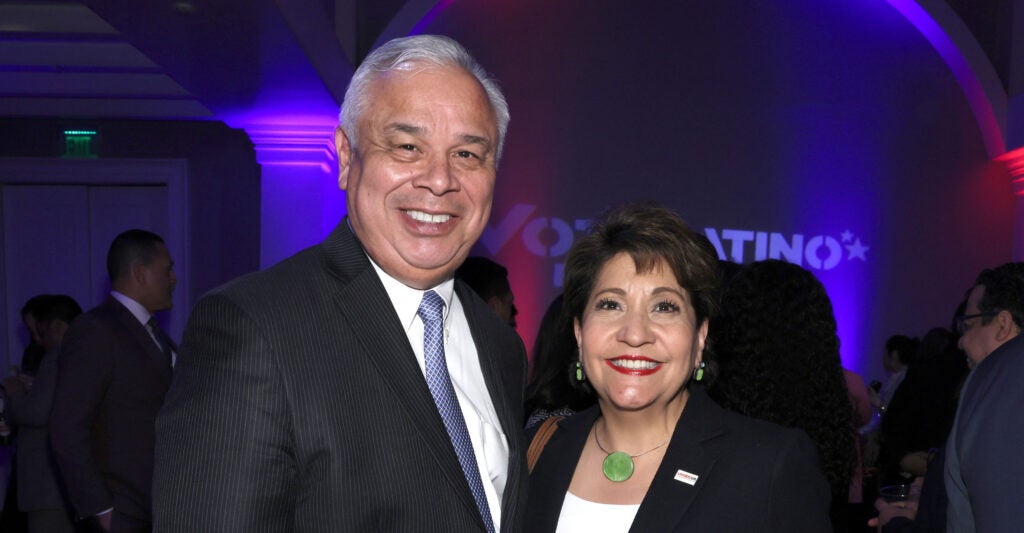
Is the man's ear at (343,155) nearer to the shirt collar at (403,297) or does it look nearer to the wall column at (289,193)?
the shirt collar at (403,297)

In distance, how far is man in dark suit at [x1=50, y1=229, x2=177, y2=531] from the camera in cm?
342

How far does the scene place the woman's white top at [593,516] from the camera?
6.11 feet

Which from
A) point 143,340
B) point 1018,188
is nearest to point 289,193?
point 143,340

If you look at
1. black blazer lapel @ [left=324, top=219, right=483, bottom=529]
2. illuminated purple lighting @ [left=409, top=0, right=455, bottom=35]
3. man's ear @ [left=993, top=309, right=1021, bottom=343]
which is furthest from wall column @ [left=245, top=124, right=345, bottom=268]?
black blazer lapel @ [left=324, top=219, right=483, bottom=529]

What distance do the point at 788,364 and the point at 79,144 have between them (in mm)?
6382

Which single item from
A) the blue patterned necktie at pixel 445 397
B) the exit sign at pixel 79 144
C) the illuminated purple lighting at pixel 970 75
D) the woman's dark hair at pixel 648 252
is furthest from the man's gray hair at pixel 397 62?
the illuminated purple lighting at pixel 970 75

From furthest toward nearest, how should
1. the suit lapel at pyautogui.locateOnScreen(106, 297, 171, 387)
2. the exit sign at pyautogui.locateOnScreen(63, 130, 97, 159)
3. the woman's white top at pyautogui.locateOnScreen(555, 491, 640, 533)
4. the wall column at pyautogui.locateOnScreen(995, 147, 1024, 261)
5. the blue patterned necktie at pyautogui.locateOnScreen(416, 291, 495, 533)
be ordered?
the wall column at pyautogui.locateOnScreen(995, 147, 1024, 261) → the exit sign at pyautogui.locateOnScreen(63, 130, 97, 159) → the suit lapel at pyautogui.locateOnScreen(106, 297, 171, 387) → the woman's white top at pyautogui.locateOnScreen(555, 491, 640, 533) → the blue patterned necktie at pyautogui.locateOnScreen(416, 291, 495, 533)

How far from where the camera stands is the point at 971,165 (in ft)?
24.6

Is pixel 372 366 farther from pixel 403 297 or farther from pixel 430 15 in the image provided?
pixel 430 15

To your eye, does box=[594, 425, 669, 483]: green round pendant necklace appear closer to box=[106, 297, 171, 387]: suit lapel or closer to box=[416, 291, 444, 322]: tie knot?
box=[416, 291, 444, 322]: tie knot

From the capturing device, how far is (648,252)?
6.30 feet

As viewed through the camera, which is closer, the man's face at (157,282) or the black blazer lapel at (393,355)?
the black blazer lapel at (393,355)

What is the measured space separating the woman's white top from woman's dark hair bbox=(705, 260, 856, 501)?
26.7 inches

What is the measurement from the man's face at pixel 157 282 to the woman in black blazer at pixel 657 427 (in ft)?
8.31
